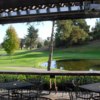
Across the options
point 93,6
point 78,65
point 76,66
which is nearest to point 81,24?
point 78,65

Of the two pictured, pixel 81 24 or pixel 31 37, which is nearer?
pixel 81 24

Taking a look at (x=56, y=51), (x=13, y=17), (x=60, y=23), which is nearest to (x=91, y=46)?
(x=56, y=51)

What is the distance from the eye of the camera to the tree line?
23219 mm

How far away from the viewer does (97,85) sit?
710 cm

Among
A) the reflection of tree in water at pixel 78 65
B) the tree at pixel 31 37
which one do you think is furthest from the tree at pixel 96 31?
the reflection of tree in water at pixel 78 65

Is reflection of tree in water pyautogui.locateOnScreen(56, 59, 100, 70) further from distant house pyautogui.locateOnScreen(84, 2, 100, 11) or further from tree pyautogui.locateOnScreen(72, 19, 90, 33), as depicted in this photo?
distant house pyautogui.locateOnScreen(84, 2, 100, 11)

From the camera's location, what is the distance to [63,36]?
23859mm

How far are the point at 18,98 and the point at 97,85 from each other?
69.9 inches

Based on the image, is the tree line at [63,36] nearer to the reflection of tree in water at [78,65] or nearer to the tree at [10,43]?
the tree at [10,43]

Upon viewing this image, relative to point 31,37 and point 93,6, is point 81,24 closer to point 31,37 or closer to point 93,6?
point 31,37

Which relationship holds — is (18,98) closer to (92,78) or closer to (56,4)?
(56,4)

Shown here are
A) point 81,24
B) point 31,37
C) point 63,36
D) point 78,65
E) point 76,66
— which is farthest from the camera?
point 31,37

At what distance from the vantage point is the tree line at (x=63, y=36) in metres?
23.2

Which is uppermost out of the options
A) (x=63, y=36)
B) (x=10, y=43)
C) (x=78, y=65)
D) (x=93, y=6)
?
(x=93, y=6)
